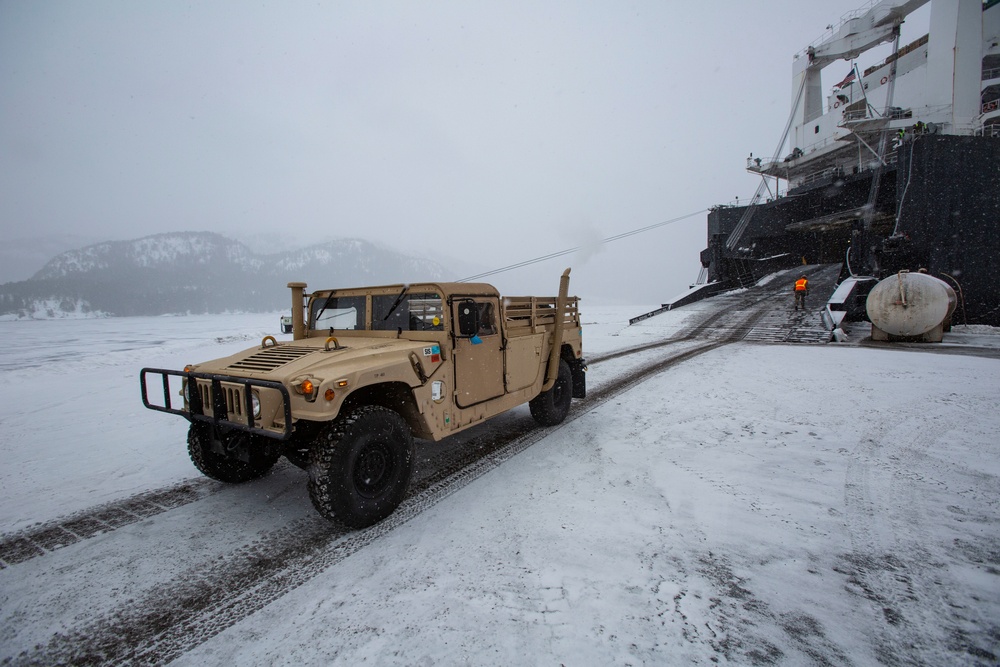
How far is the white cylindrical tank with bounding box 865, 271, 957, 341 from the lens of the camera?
11.3 metres

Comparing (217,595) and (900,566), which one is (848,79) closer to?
(900,566)

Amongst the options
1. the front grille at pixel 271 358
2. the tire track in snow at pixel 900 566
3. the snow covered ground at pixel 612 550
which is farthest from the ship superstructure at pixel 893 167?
the front grille at pixel 271 358

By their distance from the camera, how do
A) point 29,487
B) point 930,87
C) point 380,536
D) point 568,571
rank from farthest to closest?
1. point 930,87
2. point 29,487
3. point 380,536
4. point 568,571

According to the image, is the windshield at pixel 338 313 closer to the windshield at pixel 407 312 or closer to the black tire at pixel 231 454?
the windshield at pixel 407 312

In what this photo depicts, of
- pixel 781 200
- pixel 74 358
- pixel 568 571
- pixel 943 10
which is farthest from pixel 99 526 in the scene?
pixel 943 10

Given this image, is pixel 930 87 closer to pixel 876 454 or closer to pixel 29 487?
pixel 876 454

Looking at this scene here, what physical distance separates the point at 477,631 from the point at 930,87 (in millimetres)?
30216

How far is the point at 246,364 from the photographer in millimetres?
3875

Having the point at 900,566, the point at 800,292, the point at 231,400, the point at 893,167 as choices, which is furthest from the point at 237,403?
the point at 893,167

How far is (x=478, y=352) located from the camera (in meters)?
4.52

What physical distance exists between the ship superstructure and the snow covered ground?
11960 mm

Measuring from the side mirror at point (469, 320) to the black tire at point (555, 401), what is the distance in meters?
1.89

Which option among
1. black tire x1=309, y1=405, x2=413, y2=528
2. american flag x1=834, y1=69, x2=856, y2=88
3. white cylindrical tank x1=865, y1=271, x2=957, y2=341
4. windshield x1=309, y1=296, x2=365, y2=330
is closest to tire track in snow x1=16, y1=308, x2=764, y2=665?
black tire x1=309, y1=405, x2=413, y2=528

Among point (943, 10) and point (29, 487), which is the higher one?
point (943, 10)
